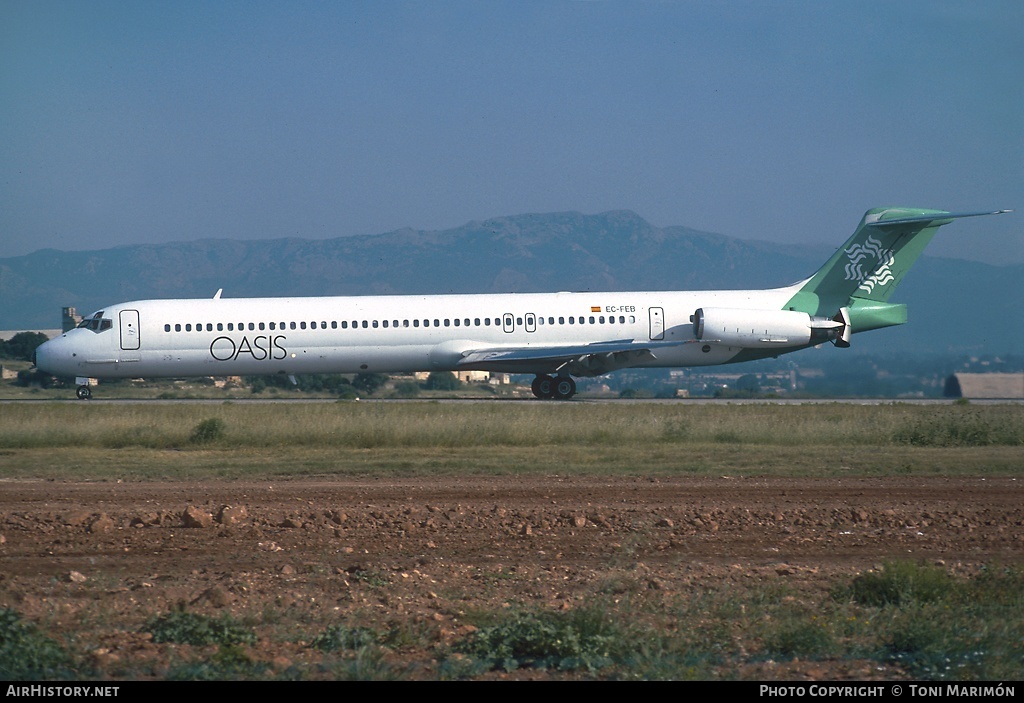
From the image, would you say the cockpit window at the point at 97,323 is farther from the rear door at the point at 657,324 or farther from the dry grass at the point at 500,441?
the rear door at the point at 657,324

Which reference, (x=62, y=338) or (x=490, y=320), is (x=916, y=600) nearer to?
(x=490, y=320)

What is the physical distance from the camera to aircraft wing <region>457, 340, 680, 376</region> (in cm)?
3173

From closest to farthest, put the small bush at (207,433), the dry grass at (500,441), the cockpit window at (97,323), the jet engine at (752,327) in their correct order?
the dry grass at (500,441)
the small bush at (207,433)
the cockpit window at (97,323)
the jet engine at (752,327)

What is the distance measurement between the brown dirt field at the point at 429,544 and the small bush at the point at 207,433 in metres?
5.51

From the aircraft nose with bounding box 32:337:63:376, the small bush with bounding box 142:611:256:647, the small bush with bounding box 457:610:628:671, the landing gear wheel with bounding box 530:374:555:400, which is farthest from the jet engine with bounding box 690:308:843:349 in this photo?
the small bush with bounding box 142:611:256:647

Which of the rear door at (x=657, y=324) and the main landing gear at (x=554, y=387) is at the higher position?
the rear door at (x=657, y=324)

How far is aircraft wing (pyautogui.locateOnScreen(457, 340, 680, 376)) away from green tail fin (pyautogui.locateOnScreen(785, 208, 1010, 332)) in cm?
538

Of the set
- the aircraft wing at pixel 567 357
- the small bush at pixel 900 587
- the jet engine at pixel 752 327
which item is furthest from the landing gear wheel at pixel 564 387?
the small bush at pixel 900 587

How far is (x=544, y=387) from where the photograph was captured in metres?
32.9

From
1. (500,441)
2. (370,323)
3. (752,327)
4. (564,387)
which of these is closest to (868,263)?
(752,327)

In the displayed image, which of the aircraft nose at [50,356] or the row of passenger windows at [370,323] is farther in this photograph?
the aircraft nose at [50,356]

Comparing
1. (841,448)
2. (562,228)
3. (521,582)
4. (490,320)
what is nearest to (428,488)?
(521,582)

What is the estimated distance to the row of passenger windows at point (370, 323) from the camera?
3173 centimetres

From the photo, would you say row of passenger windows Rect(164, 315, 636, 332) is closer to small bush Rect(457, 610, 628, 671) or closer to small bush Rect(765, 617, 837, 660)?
small bush Rect(457, 610, 628, 671)
